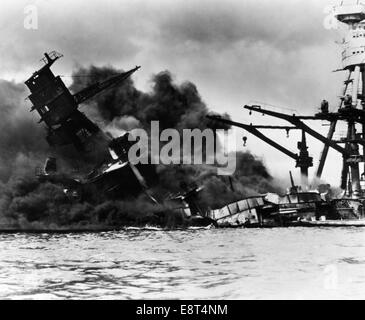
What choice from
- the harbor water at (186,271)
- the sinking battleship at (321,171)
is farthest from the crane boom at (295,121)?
the harbor water at (186,271)

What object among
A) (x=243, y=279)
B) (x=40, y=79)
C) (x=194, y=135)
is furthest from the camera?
(x=194, y=135)

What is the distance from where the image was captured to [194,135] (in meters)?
51.3

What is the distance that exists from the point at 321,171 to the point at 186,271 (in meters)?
39.7

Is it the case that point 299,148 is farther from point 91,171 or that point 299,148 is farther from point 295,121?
point 91,171

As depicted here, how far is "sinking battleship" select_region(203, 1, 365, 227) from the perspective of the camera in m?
40.9

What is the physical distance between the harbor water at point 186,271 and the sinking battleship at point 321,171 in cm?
1710

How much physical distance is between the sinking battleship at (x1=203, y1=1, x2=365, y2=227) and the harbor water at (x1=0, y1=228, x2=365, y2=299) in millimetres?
17100

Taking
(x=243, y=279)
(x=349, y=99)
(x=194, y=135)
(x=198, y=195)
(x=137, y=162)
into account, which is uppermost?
(x=349, y=99)

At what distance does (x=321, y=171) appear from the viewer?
52500 mm

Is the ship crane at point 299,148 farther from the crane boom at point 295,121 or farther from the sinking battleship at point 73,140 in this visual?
the sinking battleship at point 73,140

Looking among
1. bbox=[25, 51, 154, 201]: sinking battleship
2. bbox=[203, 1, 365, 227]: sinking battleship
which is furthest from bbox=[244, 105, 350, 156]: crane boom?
bbox=[25, 51, 154, 201]: sinking battleship
